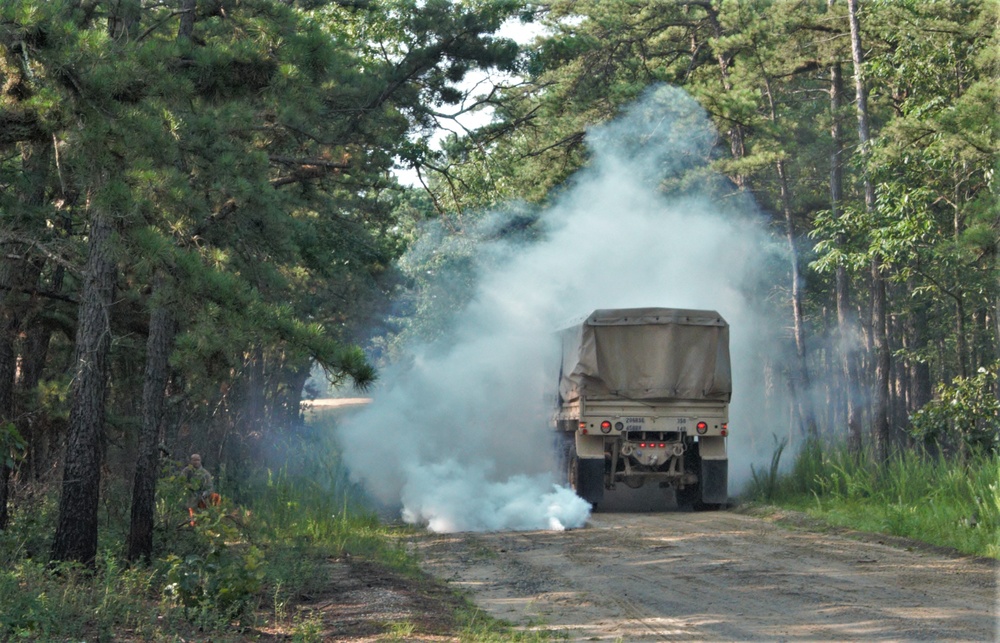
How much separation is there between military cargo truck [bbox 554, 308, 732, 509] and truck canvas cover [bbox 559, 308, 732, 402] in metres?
0.02

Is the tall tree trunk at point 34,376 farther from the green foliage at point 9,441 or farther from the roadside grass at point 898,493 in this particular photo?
the roadside grass at point 898,493

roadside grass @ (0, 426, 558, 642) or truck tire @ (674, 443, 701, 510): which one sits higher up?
truck tire @ (674, 443, 701, 510)

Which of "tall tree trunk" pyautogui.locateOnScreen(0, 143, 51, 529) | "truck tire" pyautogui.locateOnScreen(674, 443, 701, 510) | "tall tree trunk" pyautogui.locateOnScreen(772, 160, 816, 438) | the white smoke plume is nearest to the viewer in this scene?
"tall tree trunk" pyautogui.locateOnScreen(0, 143, 51, 529)

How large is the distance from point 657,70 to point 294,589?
79.2 ft

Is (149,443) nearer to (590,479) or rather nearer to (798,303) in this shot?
(590,479)

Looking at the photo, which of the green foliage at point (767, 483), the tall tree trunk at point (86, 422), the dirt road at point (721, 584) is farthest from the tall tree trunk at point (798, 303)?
the tall tree trunk at point (86, 422)

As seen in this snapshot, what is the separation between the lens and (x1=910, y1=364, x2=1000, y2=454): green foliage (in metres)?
17.4

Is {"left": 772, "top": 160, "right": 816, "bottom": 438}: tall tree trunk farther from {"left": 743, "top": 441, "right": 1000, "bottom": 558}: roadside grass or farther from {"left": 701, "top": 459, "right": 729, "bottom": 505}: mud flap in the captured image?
{"left": 701, "top": 459, "right": 729, "bottom": 505}: mud flap

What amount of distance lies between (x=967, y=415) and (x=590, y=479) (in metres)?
6.29

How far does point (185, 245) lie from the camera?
11.9 meters

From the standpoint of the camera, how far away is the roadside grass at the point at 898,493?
13.4m

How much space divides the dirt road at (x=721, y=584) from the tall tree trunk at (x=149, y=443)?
348cm

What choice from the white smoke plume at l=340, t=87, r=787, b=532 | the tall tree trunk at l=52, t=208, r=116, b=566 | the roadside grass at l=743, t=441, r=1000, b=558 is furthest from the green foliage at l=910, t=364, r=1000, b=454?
the tall tree trunk at l=52, t=208, r=116, b=566

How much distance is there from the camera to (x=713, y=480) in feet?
62.6
